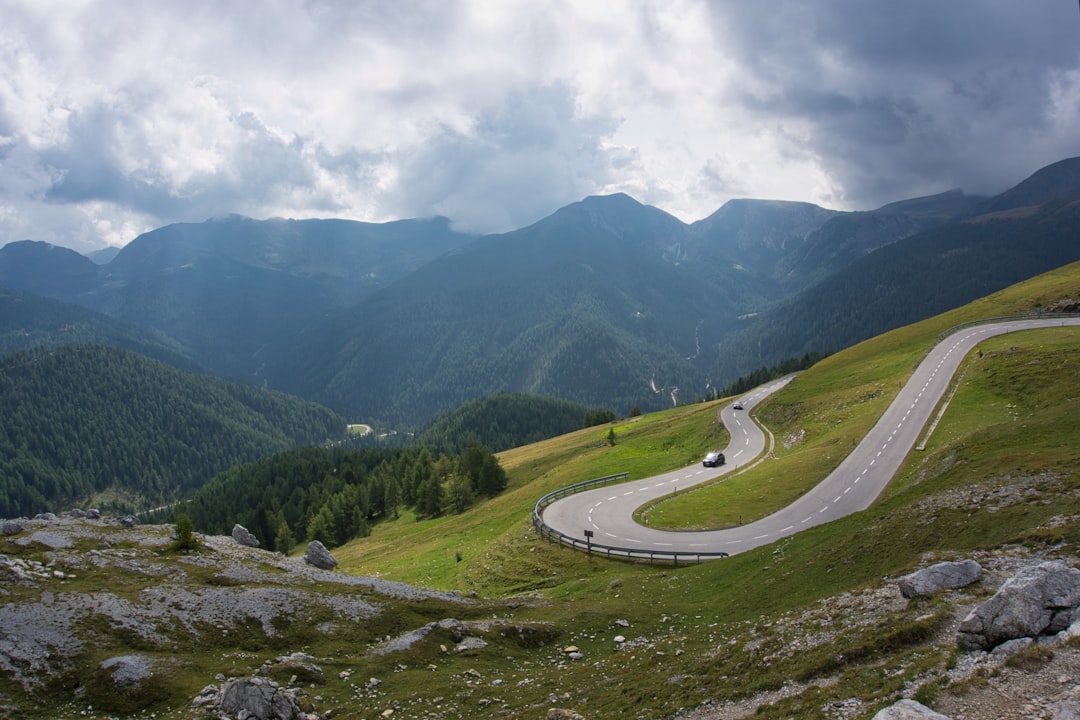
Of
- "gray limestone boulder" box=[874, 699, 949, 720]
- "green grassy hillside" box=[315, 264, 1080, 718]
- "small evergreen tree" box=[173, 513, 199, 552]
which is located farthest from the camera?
"small evergreen tree" box=[173, 513, 199, 552]

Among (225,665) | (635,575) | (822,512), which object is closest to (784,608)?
(635,575)

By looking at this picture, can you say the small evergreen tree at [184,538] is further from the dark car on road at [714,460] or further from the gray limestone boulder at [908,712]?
the dark car on road at [714,460]

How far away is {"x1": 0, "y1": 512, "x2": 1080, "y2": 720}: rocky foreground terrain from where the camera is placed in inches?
553

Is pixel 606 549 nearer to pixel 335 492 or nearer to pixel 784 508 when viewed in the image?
pixel 784 508

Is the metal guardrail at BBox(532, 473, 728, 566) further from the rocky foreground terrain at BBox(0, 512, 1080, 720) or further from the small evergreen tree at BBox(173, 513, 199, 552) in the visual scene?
the small evergreen tree at BBox(173, 513, 199, 552)

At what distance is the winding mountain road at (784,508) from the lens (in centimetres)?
4381

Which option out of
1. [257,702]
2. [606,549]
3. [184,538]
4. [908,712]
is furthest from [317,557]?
[908,712]

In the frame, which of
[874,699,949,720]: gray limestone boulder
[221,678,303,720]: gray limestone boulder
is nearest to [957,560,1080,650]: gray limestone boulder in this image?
[874,699,949,720]: gray limestone boulder

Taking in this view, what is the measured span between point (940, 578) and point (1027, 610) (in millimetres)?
5477

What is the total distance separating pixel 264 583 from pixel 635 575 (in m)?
24.6

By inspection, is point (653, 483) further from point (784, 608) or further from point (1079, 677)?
point (1079, 677)

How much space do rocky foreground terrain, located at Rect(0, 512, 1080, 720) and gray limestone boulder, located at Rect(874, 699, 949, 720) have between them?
0.14 feet

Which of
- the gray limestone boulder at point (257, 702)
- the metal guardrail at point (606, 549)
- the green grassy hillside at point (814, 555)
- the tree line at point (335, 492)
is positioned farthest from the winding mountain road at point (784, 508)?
the tree line at point (335, 492)

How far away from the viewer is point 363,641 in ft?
99.7
